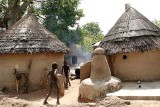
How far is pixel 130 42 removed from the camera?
12.7m

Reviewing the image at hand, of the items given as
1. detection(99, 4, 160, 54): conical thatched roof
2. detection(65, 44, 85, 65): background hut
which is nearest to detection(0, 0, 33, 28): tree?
detection(99, 4, 160, 54): conical thatched roof

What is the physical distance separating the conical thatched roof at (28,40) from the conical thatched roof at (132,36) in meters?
2.73

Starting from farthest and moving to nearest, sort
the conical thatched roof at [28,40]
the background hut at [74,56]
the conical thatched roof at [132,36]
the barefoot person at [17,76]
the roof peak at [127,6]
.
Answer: the background hut at [74,56] → the roof peak at [127,6] → the conical thatched roof at [28,40] → the barefoot person at [17,76] → the conical thatched roof at [132,36]

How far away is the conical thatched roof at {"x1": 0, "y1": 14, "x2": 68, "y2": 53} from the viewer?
13.3 m

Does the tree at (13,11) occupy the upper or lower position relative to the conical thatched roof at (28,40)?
upper

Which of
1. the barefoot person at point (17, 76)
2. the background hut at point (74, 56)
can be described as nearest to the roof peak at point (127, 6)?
the barefoot person at point (17, 76)

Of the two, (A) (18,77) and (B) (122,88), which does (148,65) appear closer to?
(B) (122,88)

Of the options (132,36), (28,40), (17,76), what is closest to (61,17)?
(28,40)

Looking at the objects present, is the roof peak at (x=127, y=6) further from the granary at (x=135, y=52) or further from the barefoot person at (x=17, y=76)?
the barefoot person at (x=17, y=76)

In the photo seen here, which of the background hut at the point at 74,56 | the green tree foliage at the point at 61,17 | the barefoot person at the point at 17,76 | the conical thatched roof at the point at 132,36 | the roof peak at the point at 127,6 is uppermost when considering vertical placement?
the green tree foliage at the point at 61,17

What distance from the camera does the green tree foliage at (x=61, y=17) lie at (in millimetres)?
29328

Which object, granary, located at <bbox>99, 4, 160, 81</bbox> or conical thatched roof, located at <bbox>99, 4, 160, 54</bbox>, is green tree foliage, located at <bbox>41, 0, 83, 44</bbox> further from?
granary, located at <bbox>99, 4, 160, 81</bbox>

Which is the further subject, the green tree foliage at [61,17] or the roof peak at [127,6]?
the green tree foliage at [61,17]

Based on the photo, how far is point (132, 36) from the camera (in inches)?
505
